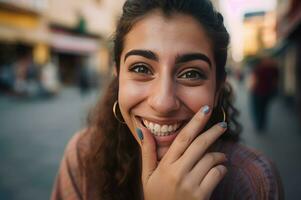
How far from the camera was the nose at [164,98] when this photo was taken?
1222 mm

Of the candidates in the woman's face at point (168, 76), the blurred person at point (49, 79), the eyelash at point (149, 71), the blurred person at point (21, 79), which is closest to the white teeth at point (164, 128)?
the woman's face at point (168, 76)

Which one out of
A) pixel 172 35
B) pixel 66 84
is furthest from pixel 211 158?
pixel 66 84

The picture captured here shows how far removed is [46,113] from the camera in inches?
410

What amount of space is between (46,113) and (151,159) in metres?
9.83

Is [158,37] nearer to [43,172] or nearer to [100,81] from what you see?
[43,172]

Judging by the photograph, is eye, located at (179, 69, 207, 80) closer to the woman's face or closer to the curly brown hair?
the woman's face

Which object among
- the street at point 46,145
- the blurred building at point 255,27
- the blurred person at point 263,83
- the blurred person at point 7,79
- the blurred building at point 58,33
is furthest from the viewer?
the blurred building at point 255,27

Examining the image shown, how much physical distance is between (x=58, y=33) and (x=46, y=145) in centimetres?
1587

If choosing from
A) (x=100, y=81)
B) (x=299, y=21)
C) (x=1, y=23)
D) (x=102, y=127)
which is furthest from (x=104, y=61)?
(x=102, y=127)

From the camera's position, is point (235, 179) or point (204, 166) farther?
point (235, 179)

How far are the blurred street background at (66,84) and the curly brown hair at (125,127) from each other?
11.2 inches

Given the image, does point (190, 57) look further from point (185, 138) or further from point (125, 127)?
point (125, 127)

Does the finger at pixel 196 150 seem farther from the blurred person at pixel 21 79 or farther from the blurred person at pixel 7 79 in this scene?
the blurred person at pixel 7 79

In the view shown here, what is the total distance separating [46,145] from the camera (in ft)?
20.4
